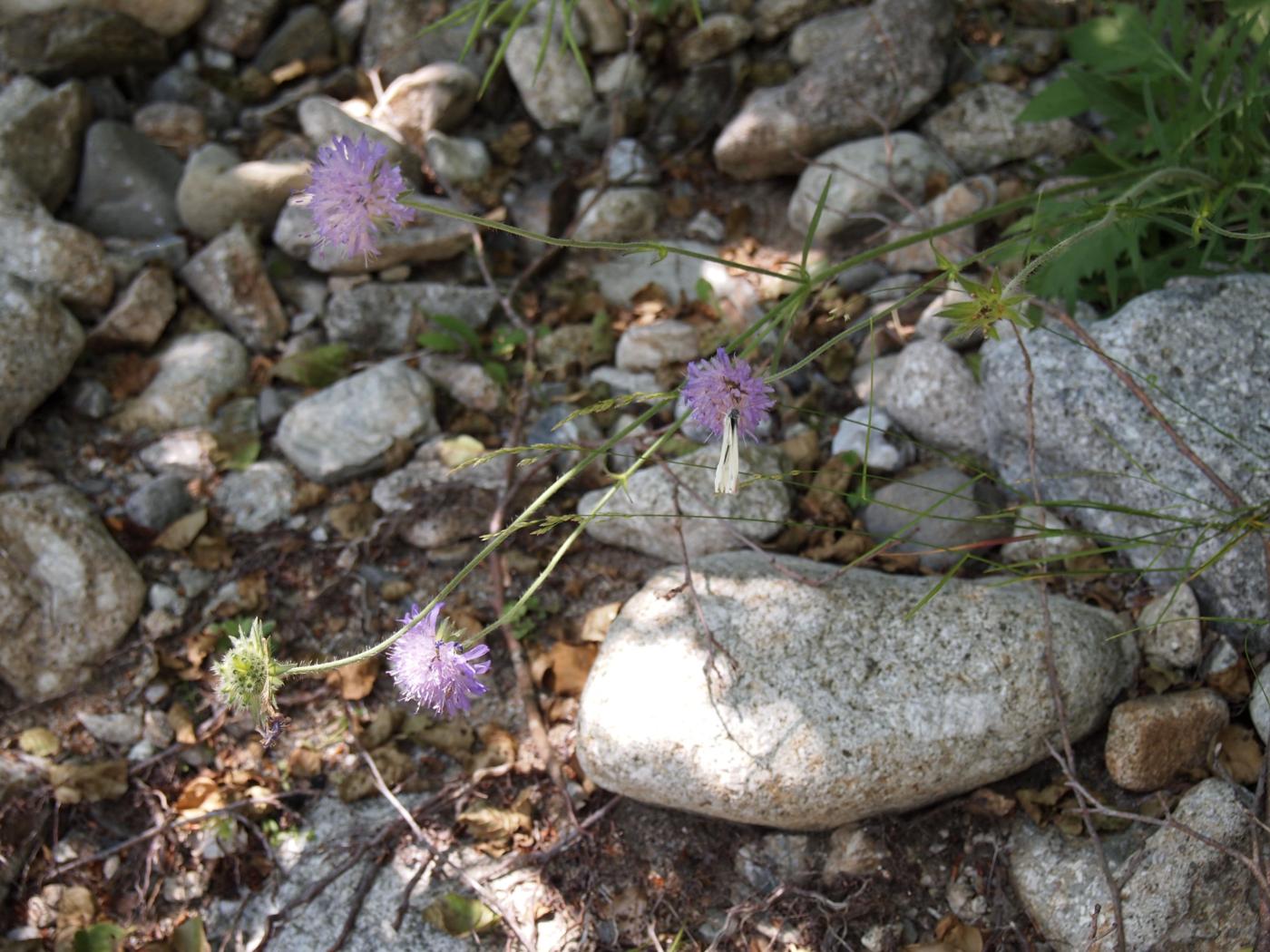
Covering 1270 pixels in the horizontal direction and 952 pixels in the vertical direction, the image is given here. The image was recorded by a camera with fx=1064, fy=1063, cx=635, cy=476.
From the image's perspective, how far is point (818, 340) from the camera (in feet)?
10.5

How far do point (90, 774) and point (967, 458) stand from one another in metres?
2.37

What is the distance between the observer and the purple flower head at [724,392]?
6.03 ft

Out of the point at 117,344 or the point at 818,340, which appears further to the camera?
the point at 117,344

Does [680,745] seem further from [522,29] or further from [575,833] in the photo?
[522,29]

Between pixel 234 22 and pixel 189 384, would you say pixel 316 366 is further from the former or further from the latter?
pixel 234 22

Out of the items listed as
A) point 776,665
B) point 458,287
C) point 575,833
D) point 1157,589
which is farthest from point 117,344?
point 1157,589

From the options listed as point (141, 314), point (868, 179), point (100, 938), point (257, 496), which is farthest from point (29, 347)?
point (868, 179)

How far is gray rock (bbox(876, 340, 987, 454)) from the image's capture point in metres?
2.88

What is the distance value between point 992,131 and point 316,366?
2.32 metres

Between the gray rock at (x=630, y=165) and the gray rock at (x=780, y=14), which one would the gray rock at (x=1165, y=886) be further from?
the gray rock at (x=780, y=14)

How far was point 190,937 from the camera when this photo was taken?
242cm

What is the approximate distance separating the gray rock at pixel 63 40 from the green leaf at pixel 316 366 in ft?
4.93

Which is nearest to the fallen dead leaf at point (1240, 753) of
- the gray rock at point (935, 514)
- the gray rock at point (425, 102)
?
the gray rock at point (935, 514)

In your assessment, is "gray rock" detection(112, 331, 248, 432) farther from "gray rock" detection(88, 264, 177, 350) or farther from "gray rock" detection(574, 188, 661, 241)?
"gray rock" detection(574, 188, 661, 241)
